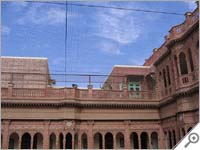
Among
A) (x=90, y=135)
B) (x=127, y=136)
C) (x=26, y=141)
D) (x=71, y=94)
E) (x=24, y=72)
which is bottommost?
(x=26, y=141)

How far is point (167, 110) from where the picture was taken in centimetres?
1469

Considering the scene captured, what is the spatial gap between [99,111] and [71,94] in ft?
7.05

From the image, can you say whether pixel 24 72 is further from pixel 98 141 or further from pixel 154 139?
pixel 154 139

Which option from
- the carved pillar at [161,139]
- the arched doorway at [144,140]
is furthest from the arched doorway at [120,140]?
the carved pillar at [161,139]

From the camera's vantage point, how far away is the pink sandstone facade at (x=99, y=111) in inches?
528

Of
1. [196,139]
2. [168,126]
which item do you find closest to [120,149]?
[168,126]

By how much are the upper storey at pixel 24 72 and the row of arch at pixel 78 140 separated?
10.7ft

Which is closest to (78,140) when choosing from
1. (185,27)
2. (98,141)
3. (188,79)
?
(98,141)

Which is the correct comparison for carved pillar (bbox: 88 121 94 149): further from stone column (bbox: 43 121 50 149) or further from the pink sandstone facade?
stone column (bbox: 43 121 50 149)

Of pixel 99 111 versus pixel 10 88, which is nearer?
pixel 10 88

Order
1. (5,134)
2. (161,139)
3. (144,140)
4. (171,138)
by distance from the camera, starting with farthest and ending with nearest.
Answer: (144,140) → (161,139) → (171,138) → (5,134)

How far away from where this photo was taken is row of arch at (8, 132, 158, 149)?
1472 cm

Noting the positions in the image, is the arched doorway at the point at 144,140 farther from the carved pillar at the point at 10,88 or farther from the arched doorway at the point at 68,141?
the carved pillar at the point at 10,88

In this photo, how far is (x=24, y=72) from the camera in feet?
56.5
